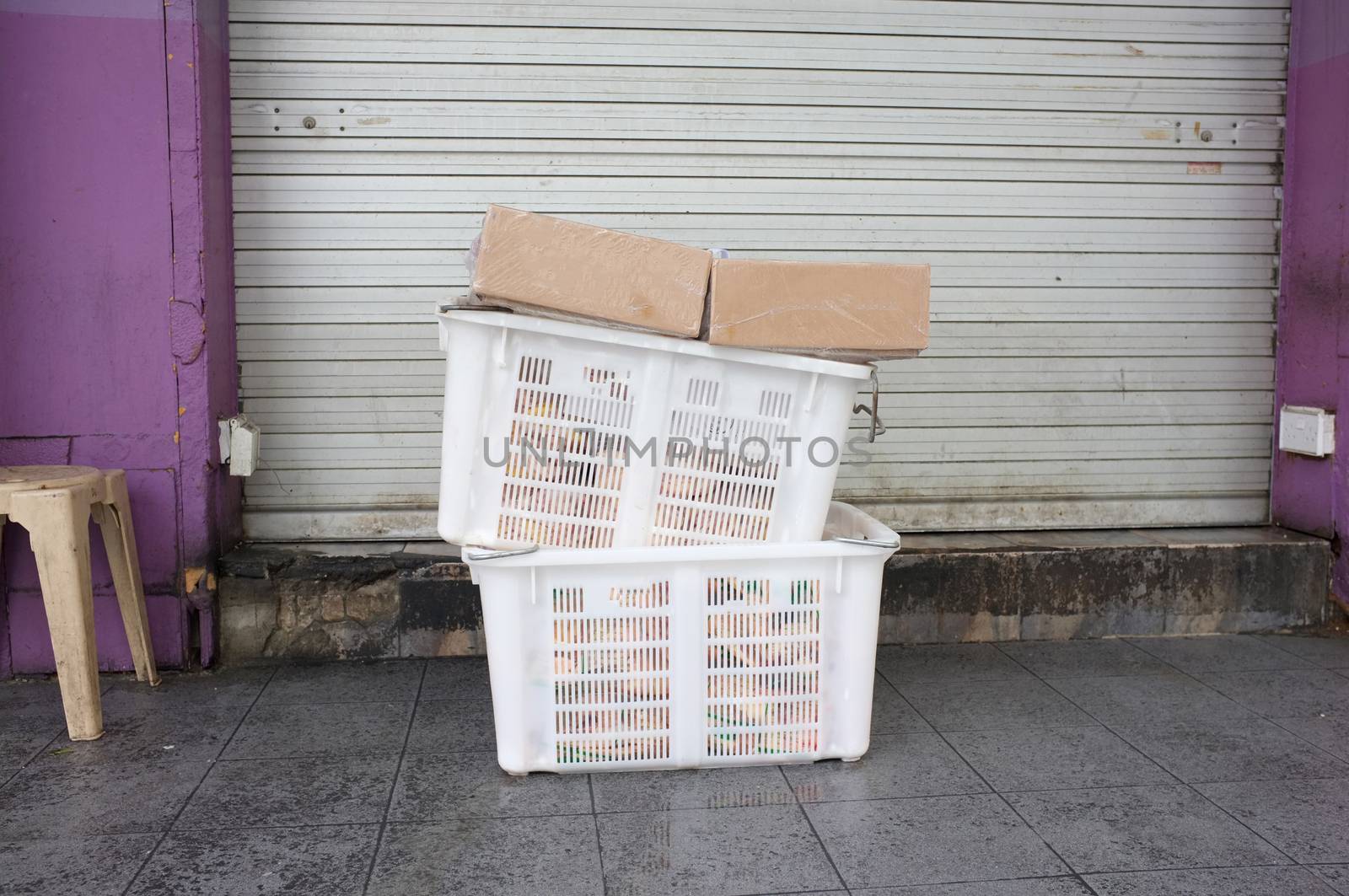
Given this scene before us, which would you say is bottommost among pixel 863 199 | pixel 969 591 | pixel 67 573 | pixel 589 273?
pixel 969 591

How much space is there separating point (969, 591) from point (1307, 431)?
1.85 meters

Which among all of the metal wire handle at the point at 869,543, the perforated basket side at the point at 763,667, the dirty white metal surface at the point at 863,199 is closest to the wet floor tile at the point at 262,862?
the perforated basket side at the point at 763,667

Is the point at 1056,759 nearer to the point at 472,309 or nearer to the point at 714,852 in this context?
the point at 714,852

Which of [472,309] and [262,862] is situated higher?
[472,309]

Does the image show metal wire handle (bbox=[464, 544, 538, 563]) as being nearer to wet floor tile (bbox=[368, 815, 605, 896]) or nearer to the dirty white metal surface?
wet floor tile (bbox=[368, 815, 605, 896])

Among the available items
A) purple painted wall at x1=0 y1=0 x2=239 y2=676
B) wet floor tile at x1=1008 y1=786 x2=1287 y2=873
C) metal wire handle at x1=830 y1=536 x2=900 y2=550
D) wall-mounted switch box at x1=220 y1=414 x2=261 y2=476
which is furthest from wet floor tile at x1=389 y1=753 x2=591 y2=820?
wall-mounted switch box at x1=220 y1=414 x2=261 y2=476

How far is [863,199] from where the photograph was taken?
18.0 feet

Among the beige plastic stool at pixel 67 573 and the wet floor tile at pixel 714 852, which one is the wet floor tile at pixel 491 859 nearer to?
the wet floor tile at pixel 714 852

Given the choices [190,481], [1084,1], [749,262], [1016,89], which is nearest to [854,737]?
[749,262]

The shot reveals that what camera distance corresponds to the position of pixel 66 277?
15.4ft

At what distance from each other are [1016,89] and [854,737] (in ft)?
10.9

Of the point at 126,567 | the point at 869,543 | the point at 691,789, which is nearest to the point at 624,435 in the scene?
the point at 869,543

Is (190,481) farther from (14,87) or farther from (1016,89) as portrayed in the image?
(1016,89)

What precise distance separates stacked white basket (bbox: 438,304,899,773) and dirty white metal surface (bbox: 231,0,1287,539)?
1956 millimetres
